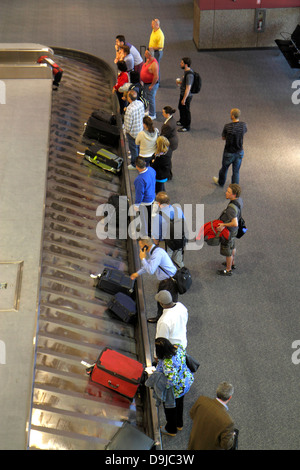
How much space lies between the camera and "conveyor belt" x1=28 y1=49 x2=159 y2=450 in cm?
578

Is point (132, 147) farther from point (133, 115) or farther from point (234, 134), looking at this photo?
point (234, 134)

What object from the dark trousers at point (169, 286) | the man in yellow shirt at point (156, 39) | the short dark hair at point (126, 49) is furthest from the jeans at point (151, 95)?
the dark trousers at point (169, 286)

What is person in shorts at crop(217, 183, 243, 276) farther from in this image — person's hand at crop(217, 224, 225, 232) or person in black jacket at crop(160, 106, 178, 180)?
person in black jacket at crop(160, 106, 178, 180)

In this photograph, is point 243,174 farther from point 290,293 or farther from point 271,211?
point 290,293

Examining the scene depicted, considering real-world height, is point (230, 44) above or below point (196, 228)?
above

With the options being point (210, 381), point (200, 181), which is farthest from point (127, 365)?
point (200, 181)

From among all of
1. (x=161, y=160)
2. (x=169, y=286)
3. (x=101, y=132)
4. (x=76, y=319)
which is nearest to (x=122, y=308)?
(x=76, y=319)

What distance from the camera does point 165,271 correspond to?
6809 millimetres

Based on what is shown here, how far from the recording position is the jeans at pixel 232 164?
9.42 meters

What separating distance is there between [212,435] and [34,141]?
211 inches

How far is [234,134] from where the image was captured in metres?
9.13

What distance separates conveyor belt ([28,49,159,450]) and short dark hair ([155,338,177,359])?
0.96 metres

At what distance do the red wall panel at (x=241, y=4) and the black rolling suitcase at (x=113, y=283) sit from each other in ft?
30.6

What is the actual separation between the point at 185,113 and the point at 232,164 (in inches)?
87.5
